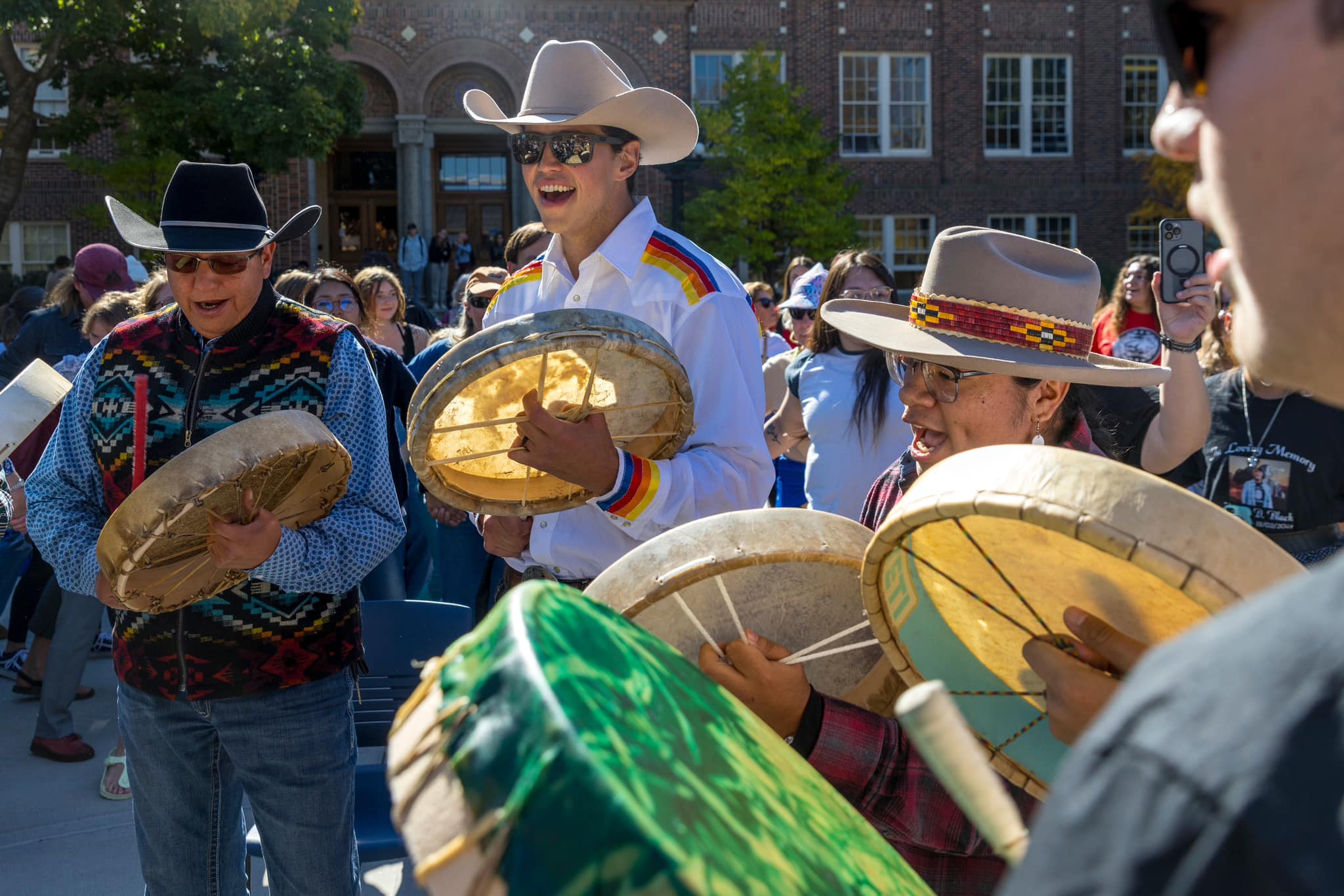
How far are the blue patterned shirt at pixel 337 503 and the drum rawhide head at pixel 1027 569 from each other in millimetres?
1655

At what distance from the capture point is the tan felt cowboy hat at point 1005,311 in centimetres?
228

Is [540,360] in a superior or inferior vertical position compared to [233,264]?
inferior

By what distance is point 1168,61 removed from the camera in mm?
692

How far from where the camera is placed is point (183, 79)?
68.3 ft

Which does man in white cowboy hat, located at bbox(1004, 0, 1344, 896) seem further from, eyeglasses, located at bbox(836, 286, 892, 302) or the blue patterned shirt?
eyeglasses, located at bbox(836, 286, 892, 302)

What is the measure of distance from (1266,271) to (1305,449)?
11.9ft

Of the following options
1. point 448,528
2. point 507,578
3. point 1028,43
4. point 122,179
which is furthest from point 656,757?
point 1028,43

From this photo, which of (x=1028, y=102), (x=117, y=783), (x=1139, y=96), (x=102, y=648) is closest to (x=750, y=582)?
(x=117, y=783)

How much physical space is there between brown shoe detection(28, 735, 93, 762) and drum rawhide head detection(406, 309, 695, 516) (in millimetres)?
3786

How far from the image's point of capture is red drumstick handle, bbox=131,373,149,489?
9.44ft

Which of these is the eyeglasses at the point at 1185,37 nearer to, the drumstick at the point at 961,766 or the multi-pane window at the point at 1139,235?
the drumstick at the point at 961,766

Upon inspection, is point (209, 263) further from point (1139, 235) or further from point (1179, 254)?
point (1139, 235)

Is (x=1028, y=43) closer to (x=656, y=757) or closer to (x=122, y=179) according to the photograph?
(x=122, y=179)

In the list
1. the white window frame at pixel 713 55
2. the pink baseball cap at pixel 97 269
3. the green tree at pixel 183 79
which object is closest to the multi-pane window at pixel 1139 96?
the white window frame at pixel 713 55
